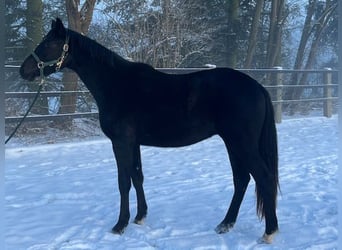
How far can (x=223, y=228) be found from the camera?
2.56 meters

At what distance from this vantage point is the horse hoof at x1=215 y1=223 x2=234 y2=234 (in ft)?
8.35

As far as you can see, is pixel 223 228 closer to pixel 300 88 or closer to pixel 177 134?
pixel 177 134

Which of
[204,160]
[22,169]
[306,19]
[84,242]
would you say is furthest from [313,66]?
[84,242]

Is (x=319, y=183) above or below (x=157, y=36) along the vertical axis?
below

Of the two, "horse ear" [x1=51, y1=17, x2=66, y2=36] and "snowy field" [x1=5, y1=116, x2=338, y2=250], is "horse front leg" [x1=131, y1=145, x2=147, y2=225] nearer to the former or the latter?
"snowy field" [x1=5, y1=116, x2=338, y2=250]

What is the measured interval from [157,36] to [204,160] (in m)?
3.65

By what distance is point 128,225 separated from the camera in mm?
2709

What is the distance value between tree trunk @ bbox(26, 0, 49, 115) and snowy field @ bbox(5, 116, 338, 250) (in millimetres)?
1379

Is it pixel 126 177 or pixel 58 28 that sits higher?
pixel 58 28

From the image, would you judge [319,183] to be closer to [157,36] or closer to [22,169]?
[22,169]

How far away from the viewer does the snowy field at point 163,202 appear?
2.40m

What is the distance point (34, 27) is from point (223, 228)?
537cm

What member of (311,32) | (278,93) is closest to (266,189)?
(278,93)

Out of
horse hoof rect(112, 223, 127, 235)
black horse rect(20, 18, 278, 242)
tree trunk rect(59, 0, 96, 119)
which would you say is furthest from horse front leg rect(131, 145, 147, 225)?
tree trunk rect(59, 0, 96, 119)
